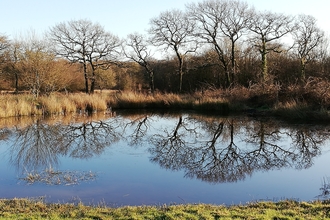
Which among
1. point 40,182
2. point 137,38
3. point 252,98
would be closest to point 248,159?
point 40,182

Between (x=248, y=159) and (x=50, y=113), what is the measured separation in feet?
38.1

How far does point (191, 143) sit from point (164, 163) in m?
2.30

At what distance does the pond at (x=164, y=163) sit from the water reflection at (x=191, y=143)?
2 centimetres

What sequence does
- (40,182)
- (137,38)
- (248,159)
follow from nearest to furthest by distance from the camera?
1. (40,182)
2. (248,159)
3. (137,38)

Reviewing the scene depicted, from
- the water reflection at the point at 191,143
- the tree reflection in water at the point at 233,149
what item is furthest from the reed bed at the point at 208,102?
the tree reflection in water at the point at 233,149

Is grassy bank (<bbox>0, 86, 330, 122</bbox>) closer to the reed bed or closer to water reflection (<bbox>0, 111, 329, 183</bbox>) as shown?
the reed bed

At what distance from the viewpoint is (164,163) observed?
7.32 meters

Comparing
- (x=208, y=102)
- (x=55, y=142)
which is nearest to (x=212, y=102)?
(x=208, y=102)

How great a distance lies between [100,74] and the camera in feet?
93.6

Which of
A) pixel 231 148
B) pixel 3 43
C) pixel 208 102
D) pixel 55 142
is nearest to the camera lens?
pixel 231 148

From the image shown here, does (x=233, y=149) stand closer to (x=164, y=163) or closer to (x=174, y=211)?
(x=164, y=163)

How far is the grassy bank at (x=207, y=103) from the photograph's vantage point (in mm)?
13781

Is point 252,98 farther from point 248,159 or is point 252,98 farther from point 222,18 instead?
point 248,159

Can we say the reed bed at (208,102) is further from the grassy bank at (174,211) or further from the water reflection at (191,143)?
the grassy bank at (174,211)
